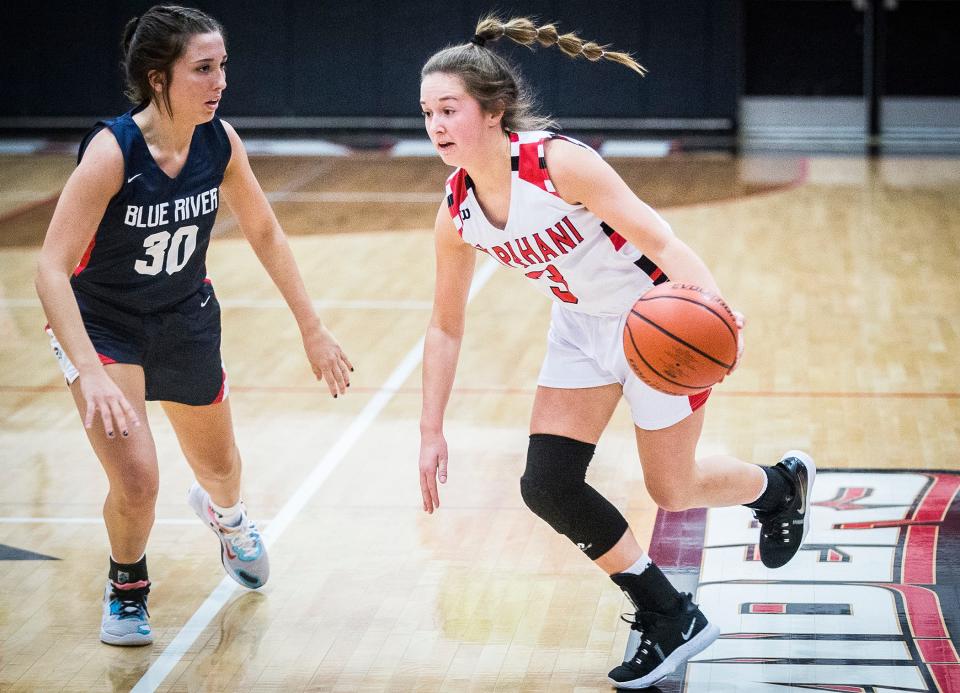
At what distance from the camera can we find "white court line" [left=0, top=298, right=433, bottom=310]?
8.41 meters

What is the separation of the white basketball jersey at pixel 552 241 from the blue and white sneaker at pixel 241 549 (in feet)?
4.28

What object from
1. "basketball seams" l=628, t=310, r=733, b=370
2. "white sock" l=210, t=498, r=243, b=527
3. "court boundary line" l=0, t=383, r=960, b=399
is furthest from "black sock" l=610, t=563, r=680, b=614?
"court boundary line" l=0, t=383, r=960, b=399

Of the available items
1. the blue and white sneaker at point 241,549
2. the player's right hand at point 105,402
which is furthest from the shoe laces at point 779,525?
the player's right hand at point 105,402

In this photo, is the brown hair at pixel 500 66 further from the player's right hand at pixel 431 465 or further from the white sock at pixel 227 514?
the white sock at pixel 227 514

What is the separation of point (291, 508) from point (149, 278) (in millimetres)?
1567

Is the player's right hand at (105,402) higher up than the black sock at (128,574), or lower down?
higher up

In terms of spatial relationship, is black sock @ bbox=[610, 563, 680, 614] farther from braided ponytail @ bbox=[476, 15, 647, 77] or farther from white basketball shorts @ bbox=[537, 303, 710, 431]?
braided ponytail @ bbox=[476, 15, 647, 77]

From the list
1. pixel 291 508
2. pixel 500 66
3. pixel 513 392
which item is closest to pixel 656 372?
pixel 500 66

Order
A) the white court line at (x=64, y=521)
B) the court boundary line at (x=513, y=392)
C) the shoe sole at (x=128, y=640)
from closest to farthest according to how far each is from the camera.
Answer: the shoe sole at (x=128, y=640)
the white court line at (x=64, y=521)
the court boundary line at (x=513, y=392)

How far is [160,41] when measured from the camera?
3598mm

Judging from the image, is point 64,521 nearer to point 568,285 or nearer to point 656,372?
point 568,285

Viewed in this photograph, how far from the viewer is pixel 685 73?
15680mm

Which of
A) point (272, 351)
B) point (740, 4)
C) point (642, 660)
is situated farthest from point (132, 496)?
point (740, 4)

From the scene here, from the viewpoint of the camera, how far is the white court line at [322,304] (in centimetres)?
841
